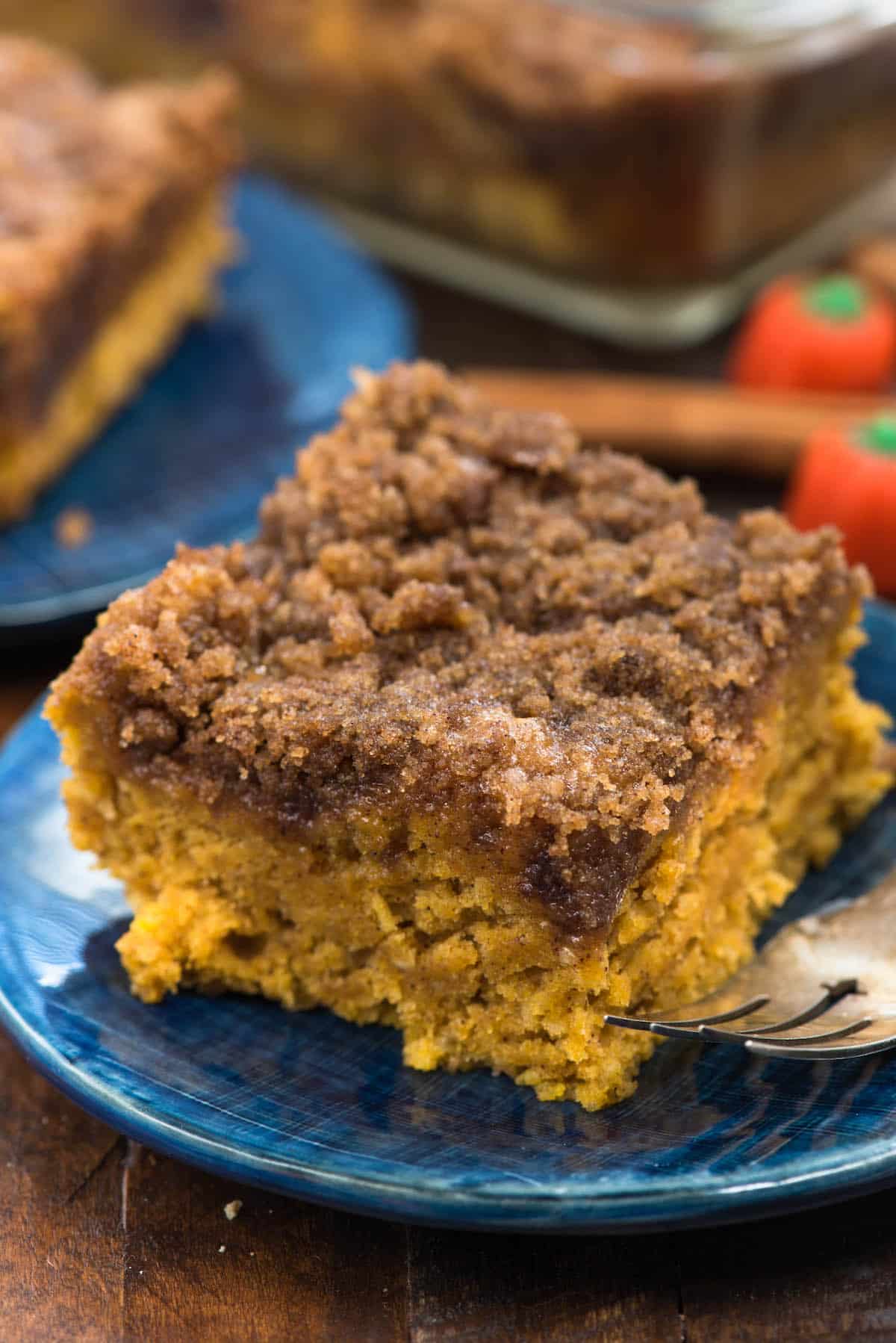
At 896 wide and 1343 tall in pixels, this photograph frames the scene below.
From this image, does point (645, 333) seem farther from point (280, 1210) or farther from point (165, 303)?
point (280, 1210)

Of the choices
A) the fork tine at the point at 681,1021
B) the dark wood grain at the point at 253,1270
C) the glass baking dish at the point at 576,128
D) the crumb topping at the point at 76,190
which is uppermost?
the glass baking dish at the point at 576,128

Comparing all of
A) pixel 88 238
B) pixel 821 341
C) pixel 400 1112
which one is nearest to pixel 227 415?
pixel 88 238

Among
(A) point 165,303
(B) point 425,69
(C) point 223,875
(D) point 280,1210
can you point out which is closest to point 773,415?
(B) point 425,69

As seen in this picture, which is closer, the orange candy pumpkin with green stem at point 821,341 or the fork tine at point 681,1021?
the fork tine at point 681,1021

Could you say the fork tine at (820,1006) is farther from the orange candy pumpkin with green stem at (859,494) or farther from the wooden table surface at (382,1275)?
the orange candy pumpkin with green stem at (859,494)

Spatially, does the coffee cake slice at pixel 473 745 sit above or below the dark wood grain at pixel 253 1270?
above

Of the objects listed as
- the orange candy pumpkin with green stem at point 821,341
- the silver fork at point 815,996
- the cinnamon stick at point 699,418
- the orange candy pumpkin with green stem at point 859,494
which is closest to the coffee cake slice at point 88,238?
the cinnamon stick at point 699,418
